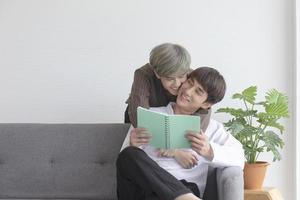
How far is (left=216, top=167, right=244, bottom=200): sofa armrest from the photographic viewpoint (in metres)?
2.20

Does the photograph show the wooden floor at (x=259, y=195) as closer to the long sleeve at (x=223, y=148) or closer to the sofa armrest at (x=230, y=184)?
the long sleeve at (x=223, y=148)

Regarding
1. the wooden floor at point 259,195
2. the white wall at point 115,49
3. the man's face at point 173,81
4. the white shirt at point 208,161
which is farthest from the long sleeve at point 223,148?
the white wall at point 115,49

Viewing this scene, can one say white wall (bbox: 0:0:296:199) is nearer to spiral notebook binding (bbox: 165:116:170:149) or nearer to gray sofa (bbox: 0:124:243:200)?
gray sofa (bbox: 0:124:243:200)

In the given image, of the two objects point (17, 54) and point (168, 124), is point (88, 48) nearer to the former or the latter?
point (17, 54)

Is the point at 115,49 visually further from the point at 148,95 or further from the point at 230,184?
the point at 230,184

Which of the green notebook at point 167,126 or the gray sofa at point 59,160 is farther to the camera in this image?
the gray sofa at point 59,160

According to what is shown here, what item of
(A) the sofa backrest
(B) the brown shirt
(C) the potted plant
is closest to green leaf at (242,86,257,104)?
(C) the potted plant

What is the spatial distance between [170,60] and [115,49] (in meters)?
1.02

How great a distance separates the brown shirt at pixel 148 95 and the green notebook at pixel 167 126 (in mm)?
114

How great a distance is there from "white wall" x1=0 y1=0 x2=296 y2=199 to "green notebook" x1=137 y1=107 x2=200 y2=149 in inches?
37.9

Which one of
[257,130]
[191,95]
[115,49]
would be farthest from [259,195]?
[115,49]

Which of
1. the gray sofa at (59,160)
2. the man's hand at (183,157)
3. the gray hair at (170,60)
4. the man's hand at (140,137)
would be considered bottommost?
the gray sofa at (59,160)

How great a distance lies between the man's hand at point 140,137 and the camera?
2.29m

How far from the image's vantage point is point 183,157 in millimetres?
2342
